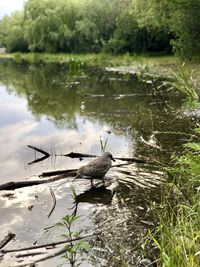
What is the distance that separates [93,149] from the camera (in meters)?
14.1

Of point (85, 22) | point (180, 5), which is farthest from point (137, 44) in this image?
point (180, 5)

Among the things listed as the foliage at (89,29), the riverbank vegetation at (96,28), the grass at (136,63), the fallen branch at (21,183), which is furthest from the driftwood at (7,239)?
the foliage at (89,29)

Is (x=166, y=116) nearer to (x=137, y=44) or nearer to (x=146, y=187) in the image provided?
(x=146, y=187)

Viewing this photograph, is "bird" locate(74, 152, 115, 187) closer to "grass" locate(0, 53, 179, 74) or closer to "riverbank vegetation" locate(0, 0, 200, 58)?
"riverbank vegetation" locate(0, 0, 200, 58)

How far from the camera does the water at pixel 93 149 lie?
26.4 feet

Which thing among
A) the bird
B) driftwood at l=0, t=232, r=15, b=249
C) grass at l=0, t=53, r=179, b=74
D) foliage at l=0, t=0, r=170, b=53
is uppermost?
foliage at l=0, t=0, r=170, b=53

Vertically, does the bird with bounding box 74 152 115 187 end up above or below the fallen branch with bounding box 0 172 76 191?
above

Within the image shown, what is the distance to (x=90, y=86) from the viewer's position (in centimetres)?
3062

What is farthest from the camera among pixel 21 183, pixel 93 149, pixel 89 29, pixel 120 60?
pixel 89 29

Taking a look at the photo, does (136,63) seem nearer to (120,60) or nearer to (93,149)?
(120,60)

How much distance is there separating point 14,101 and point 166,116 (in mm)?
11960

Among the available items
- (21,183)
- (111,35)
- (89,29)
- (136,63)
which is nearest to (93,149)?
(21,183)

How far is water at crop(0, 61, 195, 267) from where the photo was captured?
8.05 meters

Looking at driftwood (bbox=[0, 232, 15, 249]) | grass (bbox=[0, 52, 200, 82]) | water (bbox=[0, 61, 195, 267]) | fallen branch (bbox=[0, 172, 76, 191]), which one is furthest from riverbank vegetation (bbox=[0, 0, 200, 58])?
driftwood (bbox=[0, 232, 15, 249])
